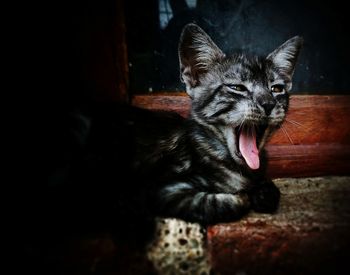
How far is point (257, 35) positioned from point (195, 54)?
534mm

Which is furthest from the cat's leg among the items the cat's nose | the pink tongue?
the cat's nose

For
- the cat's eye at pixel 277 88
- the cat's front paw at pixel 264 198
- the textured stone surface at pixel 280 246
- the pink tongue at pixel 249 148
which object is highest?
the cat's eye at pixel 277 88

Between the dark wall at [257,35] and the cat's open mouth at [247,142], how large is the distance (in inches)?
20.7

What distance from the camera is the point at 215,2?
170 centimetres

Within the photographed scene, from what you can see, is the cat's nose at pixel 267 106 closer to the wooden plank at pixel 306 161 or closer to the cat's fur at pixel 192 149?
the cat's fur at pixel 192 149

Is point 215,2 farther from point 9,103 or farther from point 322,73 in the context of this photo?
point 9,103

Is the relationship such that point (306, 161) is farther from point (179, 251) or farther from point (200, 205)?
point (179, 251)

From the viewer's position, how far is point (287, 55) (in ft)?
5.06

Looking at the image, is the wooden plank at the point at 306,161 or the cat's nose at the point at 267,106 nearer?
the cat's nose at the point at 267,106

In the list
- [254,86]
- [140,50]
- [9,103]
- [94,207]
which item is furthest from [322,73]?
[9,103]

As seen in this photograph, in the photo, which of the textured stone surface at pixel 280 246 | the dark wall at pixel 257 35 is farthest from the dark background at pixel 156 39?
the textured stone surface at pixel 280 246

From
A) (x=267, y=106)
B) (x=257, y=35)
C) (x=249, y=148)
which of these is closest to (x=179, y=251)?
(x=249, y=148)

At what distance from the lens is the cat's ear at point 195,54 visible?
143 cm

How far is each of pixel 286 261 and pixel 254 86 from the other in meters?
0.72
